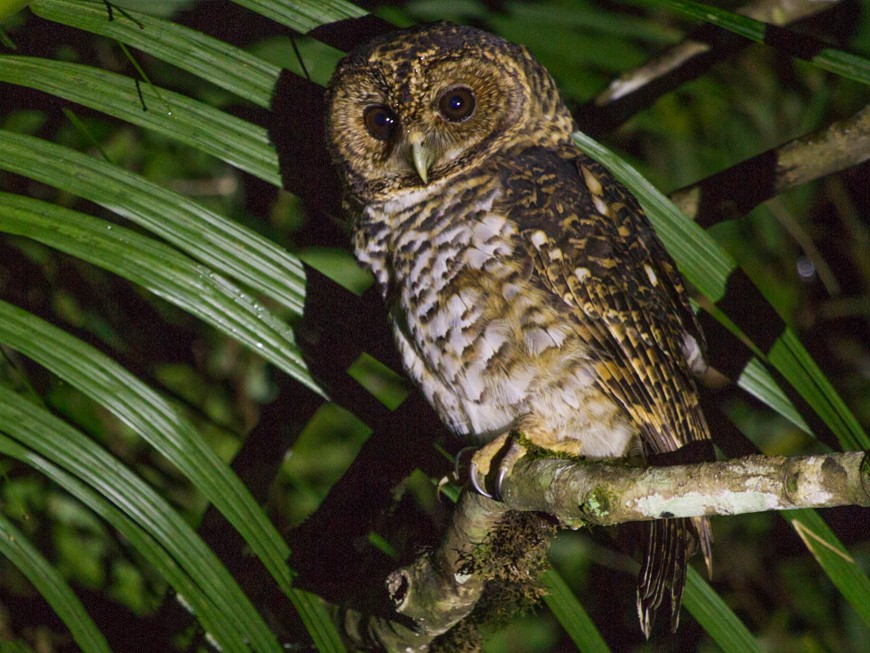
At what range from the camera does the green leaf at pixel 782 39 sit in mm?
1472

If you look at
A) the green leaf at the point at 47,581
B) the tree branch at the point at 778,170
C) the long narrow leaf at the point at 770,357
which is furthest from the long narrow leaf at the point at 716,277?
the green leaf at the point at 47,581

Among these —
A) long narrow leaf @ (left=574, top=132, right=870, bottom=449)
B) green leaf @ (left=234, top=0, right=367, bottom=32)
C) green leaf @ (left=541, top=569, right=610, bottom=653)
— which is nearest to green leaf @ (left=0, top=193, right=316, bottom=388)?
green leaf @ (left=234, top=0, right=367, bottom=32)

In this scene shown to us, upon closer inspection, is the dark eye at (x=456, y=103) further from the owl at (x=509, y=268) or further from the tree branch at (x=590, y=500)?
the tree branch at (x=590, y=500)

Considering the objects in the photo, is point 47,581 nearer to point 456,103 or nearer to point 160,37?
point 160,37

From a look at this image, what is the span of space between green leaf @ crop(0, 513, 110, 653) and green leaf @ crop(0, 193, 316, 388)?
21.3 inches

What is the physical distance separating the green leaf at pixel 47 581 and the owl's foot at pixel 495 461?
81cm

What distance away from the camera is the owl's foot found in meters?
1.67

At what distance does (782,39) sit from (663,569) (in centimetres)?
109

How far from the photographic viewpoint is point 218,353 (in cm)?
380

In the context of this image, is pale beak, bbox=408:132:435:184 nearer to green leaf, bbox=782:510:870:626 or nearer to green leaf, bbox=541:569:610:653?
green leaf, bbox=541:569:610:653

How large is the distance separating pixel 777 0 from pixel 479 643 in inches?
77.1

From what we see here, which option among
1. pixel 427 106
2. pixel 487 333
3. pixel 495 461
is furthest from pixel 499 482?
pixel 427 106

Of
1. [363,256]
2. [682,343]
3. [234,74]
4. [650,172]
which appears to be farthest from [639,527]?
[650,172]

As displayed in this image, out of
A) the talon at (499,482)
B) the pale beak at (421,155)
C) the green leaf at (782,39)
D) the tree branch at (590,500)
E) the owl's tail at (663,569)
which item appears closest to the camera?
the tree branch at (590,500)
